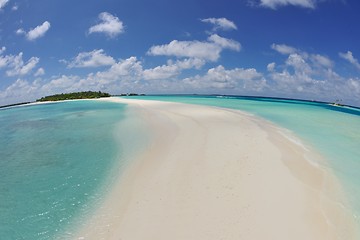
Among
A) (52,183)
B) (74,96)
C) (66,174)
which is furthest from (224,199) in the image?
(74,96)

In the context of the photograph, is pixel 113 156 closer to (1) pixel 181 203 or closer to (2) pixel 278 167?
(1) pixel 181 203

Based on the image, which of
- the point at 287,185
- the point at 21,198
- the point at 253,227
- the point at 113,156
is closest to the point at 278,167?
the point at 287,185

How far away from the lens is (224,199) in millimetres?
6055

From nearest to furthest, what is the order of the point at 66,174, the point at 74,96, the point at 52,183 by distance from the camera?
the point at 52,183 < the point at 66,174 < the point at 74,96

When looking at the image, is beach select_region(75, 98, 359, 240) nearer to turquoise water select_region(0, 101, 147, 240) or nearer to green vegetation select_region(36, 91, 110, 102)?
turquoise water select_region(0, 101, 147, 240)

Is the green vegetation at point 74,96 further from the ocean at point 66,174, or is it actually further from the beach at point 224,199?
the beach at point 224,199

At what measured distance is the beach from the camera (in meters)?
4.89

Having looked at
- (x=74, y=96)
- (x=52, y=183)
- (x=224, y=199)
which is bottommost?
(x=52, y=183)

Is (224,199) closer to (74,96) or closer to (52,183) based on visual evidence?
(52,183)

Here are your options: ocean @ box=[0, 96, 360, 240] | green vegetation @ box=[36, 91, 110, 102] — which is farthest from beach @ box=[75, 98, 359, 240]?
green vegetation @ box=[36, 91, 110, 102]

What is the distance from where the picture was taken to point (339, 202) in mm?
6152

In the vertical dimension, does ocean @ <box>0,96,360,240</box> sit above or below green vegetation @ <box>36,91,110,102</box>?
below

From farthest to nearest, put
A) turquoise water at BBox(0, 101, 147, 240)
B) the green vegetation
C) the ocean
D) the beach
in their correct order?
the green vegetation < the ocean < turquoise water at BBox(0, 101, 147, 240) < the beach

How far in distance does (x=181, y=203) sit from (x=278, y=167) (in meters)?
4.01
